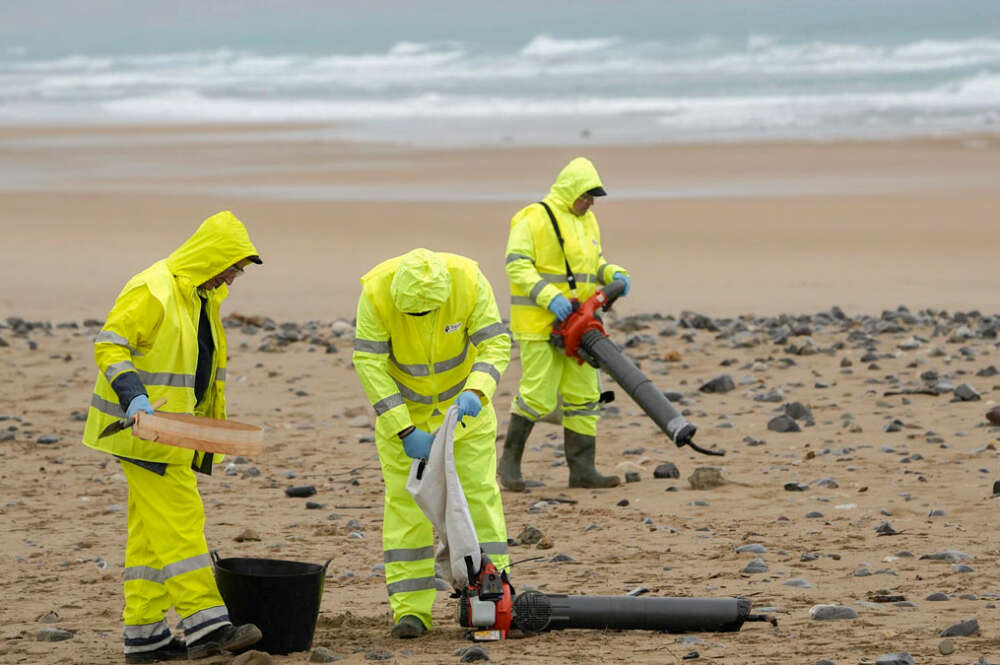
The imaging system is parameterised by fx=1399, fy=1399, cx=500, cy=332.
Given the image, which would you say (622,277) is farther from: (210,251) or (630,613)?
(210,251)

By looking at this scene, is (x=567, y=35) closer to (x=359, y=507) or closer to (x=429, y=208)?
(x=429, y=208)

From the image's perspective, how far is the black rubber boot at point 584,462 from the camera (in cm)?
854

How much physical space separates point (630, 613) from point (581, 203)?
11.2ft

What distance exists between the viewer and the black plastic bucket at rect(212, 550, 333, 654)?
5.38 metres

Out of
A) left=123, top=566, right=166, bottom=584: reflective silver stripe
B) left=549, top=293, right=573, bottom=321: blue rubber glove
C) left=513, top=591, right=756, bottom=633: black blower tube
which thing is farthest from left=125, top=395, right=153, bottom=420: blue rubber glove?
left=549, top=293, right=573, bottom=321: blue rubber glove

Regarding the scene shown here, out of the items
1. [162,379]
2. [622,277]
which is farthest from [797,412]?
[162,379]

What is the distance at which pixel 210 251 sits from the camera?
17.7ft

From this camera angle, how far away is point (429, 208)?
71.3ft

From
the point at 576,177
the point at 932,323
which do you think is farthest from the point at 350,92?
the point at 576,177

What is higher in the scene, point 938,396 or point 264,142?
point 264,142

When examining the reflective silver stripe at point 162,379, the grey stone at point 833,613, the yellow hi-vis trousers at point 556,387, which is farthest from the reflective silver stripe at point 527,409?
the reflective silver stripe at point 162,379

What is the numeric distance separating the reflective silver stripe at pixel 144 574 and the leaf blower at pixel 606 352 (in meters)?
3.00

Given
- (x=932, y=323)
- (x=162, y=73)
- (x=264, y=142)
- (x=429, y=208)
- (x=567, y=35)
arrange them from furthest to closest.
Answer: (x=567, y=35) → (x=162, y=73) → (x=264, y=142) → (x=429, y=208) → (x=932, y=323)

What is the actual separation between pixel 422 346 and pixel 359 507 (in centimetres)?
264
